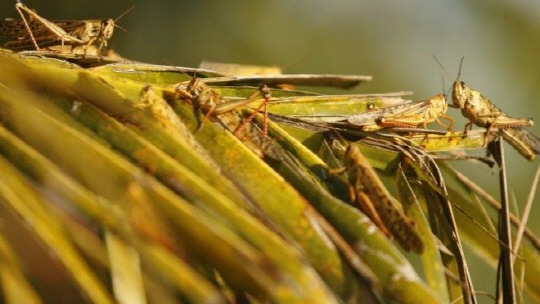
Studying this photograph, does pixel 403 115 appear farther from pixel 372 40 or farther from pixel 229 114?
pixel 372 40

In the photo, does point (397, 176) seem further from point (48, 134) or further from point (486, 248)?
point (48, 134)

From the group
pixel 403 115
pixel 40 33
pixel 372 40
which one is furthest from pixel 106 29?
pixel 372 40

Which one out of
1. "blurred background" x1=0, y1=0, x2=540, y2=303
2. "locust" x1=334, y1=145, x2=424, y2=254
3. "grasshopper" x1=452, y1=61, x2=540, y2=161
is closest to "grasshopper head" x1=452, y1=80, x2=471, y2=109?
"grasshopper" x1=452, y1=61, x2=540, y2=161

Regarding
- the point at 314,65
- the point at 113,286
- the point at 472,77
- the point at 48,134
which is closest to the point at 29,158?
the point at 48,134

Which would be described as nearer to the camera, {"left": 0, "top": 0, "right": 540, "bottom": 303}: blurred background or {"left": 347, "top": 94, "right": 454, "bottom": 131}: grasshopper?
{"left": 347, "top": 94, "right": 454, "bottom": 131}: grasshopper

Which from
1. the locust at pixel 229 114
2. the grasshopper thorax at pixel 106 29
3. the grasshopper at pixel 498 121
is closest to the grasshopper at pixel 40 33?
the grasshopper thorax at pixel 106 29

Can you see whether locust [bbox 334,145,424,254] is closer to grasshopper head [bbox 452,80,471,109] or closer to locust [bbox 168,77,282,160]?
locust [bbox 168,77,282,160]
